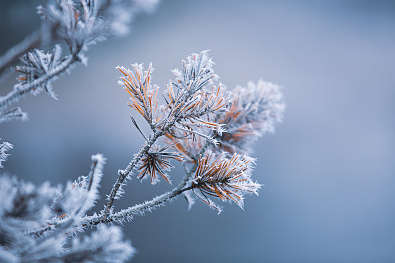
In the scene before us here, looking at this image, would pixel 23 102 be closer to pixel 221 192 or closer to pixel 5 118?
pixel 5 118

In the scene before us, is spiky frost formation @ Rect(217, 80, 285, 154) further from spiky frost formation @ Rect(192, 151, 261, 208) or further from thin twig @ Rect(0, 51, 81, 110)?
thin twig @ Rect(0, 51, 81, 110)

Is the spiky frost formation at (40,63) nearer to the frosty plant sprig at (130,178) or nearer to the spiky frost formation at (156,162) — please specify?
the frosty plant sprig at (130,178)

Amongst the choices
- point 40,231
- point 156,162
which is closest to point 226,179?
point 156,162

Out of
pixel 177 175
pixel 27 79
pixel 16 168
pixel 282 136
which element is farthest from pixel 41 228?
pixel 282 136

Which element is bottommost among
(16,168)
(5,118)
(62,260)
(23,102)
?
(62,260)

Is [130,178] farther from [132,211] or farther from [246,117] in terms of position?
[246,117]

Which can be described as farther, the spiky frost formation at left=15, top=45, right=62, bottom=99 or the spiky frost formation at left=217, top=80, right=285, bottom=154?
the spiky frost formation at left=217, top=80, right=285, bottom=154

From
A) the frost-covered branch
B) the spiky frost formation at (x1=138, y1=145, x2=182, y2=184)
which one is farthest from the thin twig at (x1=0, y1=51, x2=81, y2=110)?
the spiky frost formation at (x1=138, y1=145, x2=182, y2=184)
